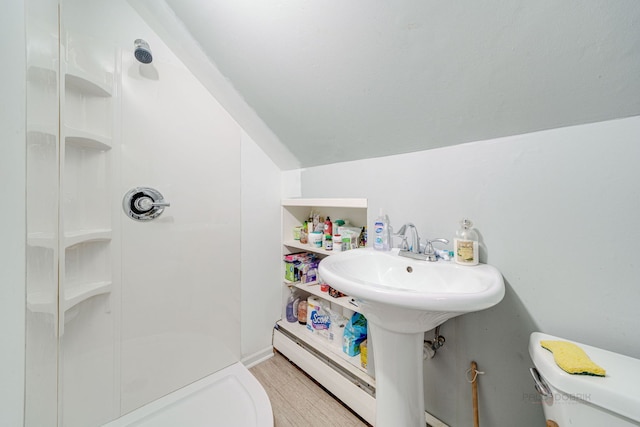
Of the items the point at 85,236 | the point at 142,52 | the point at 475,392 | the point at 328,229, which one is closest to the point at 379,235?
the point at 328,229

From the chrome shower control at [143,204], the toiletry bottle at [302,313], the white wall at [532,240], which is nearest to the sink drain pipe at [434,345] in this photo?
the white wall at [532,240]

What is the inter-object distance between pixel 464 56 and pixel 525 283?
733 mm

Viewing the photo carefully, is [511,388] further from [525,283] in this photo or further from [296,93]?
[296,93]

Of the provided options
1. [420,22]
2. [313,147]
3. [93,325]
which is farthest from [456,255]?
[93,325]

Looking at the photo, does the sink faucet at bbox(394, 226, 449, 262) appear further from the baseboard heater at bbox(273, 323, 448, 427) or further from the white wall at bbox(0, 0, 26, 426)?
the white wall at bbox(0, 0, 26, 426)

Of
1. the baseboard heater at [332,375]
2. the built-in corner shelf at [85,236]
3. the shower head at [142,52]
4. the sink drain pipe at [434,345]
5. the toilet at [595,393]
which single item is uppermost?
the shower head at [142,52]

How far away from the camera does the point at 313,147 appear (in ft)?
4.21

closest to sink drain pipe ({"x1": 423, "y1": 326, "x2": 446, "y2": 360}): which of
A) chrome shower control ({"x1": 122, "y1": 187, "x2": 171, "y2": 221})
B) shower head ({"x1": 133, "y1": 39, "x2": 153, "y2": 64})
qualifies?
chrome shower control ({"x1": 122, "y1": 187, "x2": 171, "y2": 221})

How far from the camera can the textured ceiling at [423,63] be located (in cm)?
53

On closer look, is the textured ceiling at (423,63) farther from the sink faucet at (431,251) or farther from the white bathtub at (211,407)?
the white bathtub at (211,407)

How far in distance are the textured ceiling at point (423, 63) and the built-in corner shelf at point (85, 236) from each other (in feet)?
2.98

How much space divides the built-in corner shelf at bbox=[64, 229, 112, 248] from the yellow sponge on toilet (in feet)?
4.84

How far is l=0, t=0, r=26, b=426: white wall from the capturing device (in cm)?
42

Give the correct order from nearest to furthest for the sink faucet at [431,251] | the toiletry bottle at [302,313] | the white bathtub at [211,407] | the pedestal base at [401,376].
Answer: the pedestal base at [401,376] < the sink faucet at [431,251] < the white bathtub at [211,407] < the toiletry bottle at [302,313]
